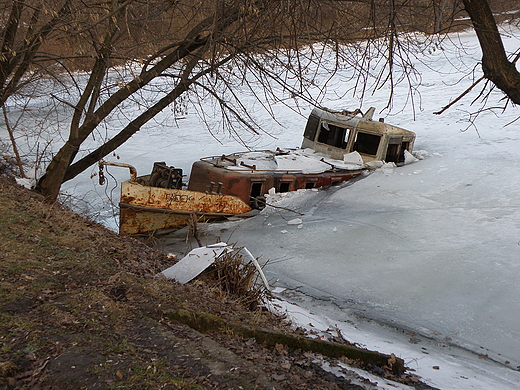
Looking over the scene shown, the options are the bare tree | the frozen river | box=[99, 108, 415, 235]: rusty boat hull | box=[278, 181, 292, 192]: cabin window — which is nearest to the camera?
the bare tree

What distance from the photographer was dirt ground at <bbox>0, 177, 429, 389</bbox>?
259cm

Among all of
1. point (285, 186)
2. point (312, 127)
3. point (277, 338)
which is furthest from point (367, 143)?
point (277, 338)

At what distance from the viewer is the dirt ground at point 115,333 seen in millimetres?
2586

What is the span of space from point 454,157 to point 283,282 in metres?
8.34

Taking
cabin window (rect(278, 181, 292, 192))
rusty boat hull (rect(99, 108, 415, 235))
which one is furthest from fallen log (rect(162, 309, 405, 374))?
cabin window (rect(278, 181, 292, 192))

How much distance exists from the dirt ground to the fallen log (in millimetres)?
54

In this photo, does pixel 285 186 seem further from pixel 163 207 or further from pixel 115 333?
pixel 115 333

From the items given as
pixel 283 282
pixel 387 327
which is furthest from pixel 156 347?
pixel 283 282

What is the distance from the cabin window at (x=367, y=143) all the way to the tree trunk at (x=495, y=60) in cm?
835

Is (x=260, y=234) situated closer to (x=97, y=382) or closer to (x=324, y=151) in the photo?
(x=324, y=151)

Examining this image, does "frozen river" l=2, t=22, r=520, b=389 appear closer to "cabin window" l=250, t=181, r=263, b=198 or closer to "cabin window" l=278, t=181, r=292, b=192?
"cabin window" l=278, t=181, r=292, b=192

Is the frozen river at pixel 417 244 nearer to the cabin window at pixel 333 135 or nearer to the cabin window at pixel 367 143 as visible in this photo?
the cabin window at pixel 367 143

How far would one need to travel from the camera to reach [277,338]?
3686 millimetres

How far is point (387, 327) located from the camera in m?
6.06
